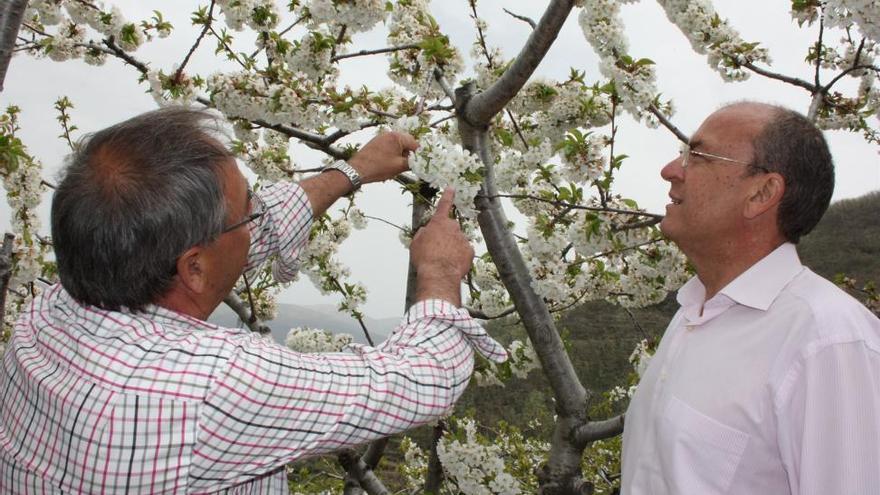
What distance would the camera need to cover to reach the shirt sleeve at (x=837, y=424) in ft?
4.69

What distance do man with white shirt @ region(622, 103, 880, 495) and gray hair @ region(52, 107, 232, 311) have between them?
1.33 meters

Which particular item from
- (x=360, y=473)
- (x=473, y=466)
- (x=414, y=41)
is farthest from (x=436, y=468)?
(x=414, y=41)

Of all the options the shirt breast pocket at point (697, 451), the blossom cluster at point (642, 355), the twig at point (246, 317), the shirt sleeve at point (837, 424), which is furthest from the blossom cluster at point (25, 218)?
the shirt sleeve at point (837, 424)

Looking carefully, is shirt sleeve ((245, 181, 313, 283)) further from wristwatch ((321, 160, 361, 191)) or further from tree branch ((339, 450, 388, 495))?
tree branch ((339, 450, 388, 495))

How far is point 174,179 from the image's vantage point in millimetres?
1466

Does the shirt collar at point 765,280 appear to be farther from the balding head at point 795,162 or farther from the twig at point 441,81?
the twig at point 441,81

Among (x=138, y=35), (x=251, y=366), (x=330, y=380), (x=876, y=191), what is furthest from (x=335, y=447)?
(x=876, y=191)

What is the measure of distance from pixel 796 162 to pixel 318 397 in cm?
155

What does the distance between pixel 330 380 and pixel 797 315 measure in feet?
3.84

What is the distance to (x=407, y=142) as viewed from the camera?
7.43ft

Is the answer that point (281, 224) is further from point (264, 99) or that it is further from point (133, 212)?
point (264, 99)

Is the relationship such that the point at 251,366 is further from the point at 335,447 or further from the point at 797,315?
the point at 797,315

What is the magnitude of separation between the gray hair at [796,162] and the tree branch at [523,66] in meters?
0.88

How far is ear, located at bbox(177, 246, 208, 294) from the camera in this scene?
150 cm
